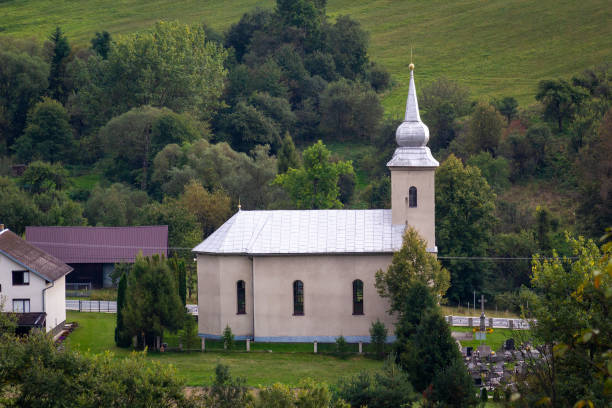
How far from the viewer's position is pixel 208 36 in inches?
4454

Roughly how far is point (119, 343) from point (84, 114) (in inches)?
2257


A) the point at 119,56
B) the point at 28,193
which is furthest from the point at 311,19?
the point at 28,193

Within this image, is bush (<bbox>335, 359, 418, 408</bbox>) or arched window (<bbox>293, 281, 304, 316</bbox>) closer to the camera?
bush (<bbox>335, 359, 418, 408</bbox>)

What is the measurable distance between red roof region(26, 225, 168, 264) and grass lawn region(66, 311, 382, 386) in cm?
1531

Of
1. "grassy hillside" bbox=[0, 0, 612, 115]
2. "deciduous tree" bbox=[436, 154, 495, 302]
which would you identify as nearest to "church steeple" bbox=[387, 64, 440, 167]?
"deciduous tree" bbox=[436, 154, 495, 302]

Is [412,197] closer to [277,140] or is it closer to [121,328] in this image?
[121,328]

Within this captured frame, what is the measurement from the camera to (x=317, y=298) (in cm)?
4538

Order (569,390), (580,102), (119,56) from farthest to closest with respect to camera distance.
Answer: (119,56) < (580,102) < (569,390)


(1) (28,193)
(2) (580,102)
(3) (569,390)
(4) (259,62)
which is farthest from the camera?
(4) (259,62)

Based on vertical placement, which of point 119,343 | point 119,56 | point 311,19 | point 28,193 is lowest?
point 119,343

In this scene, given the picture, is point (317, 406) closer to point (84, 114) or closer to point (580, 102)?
point (580, 102)

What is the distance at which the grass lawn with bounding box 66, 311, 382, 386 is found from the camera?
3922 cm

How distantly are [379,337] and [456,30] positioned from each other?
79848 mm

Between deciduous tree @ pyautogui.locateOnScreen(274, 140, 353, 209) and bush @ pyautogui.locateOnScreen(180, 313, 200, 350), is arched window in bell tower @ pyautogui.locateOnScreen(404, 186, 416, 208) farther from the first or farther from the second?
deciduous tree @ pyautogui.locateOnScreen(274, 140, 353, 209)
